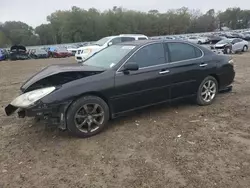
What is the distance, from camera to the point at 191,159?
3662 mm

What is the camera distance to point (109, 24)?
80625 mm

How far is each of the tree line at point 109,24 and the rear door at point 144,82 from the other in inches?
2620

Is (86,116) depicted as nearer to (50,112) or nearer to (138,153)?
(50,112)

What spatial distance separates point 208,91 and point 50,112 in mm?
3521

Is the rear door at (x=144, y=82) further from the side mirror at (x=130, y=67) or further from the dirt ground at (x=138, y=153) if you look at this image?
the dirt ground at (x=138, y=153)

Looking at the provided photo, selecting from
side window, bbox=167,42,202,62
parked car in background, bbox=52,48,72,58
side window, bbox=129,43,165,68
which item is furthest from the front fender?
parked car in background, bbox=52,48,72,58

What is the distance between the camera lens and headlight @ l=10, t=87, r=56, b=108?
4164mm

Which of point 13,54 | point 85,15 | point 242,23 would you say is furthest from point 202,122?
point 242,23

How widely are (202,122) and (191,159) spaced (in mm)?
1493

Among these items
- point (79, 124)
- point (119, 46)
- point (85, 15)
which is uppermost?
point (85, 15)

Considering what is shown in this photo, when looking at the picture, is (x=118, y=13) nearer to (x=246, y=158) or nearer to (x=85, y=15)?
(x=85, y=15)

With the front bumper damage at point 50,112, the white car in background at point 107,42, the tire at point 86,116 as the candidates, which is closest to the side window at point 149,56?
the tire at point 86,116

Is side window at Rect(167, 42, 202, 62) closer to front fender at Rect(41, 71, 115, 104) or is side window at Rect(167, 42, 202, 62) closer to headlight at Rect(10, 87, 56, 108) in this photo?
front fender at Rect(41, 71, 115, 104)

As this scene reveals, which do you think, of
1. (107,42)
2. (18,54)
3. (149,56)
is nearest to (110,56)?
(149,56)
